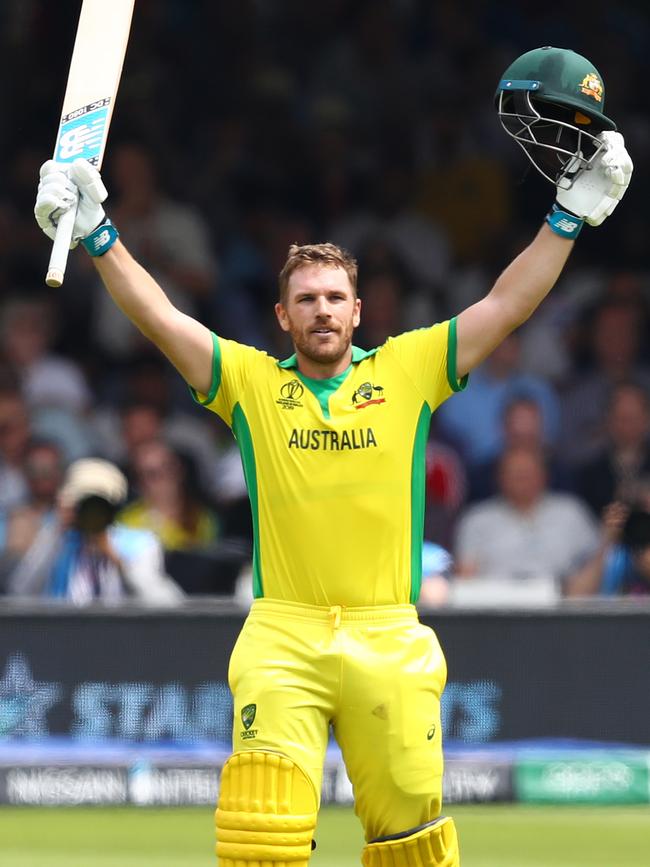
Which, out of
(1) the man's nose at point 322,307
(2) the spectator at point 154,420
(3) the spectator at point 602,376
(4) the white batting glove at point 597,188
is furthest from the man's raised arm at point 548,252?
(3) the spectator at point 602,376

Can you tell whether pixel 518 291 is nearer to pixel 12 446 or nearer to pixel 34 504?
pixel 34 504

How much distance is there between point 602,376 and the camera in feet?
36.1

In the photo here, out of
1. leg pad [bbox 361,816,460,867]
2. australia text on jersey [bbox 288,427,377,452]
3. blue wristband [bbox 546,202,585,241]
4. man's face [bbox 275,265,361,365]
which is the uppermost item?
blue wristband [bbox 546,202,585,241]

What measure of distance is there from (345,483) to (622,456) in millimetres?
5802

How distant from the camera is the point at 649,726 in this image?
8.09 metres

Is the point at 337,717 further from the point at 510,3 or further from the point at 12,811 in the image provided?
the point at 510,3

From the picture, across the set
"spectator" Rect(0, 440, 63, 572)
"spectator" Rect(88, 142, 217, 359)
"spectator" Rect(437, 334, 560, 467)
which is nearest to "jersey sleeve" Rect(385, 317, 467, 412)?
"spectator" Rect(0, 440, 63, 572)

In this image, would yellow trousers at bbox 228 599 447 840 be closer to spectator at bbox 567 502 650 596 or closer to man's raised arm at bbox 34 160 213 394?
man's raised arm at bbox 34 160 213 394

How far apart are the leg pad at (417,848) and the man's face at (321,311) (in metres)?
1.26

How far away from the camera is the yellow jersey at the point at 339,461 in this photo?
474 centimetres

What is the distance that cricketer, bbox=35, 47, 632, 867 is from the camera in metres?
4.62

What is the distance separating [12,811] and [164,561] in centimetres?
140

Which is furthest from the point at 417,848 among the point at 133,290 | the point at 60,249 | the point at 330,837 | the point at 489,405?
the point at 489,405

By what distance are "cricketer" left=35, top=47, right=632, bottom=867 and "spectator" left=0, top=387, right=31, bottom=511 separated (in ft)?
17.3
